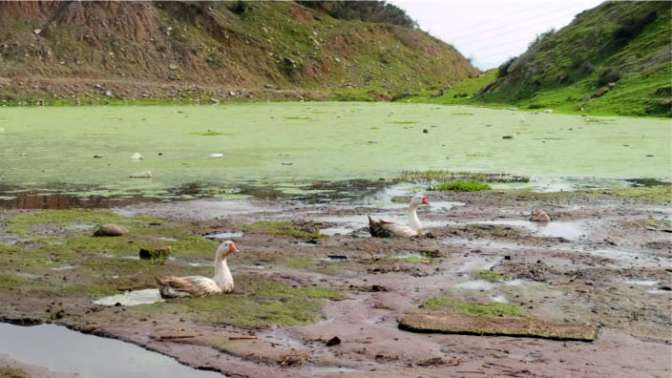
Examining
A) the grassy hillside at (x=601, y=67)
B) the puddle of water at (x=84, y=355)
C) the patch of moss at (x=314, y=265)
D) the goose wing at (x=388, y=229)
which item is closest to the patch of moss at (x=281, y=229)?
the goose wing at (x=388, y=229)

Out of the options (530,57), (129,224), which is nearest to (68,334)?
(129,224)

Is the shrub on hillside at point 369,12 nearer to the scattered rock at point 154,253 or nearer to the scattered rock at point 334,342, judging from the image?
the scattered rock at point 154,253

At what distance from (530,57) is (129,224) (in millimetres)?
46032

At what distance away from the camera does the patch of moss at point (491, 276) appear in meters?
9.85

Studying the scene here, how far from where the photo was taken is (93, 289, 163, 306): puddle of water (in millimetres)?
8781

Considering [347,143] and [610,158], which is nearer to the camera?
[610,158]

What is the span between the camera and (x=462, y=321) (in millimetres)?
8102

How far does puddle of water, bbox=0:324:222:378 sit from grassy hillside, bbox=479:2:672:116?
3211 cm

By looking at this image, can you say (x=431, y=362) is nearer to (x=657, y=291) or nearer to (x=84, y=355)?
(x=84, y=355)

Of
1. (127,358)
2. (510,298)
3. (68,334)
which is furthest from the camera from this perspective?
(510,298)

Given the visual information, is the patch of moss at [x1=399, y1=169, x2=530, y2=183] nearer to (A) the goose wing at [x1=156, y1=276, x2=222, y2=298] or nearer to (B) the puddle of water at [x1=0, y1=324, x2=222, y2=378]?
(A) the goose wing at [x1=156, y1=276, x2=222, y2=298]

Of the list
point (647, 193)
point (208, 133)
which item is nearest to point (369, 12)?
point (208, 133)

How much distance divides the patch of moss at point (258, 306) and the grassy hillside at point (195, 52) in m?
48.4

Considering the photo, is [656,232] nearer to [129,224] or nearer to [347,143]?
A: [129,224]
